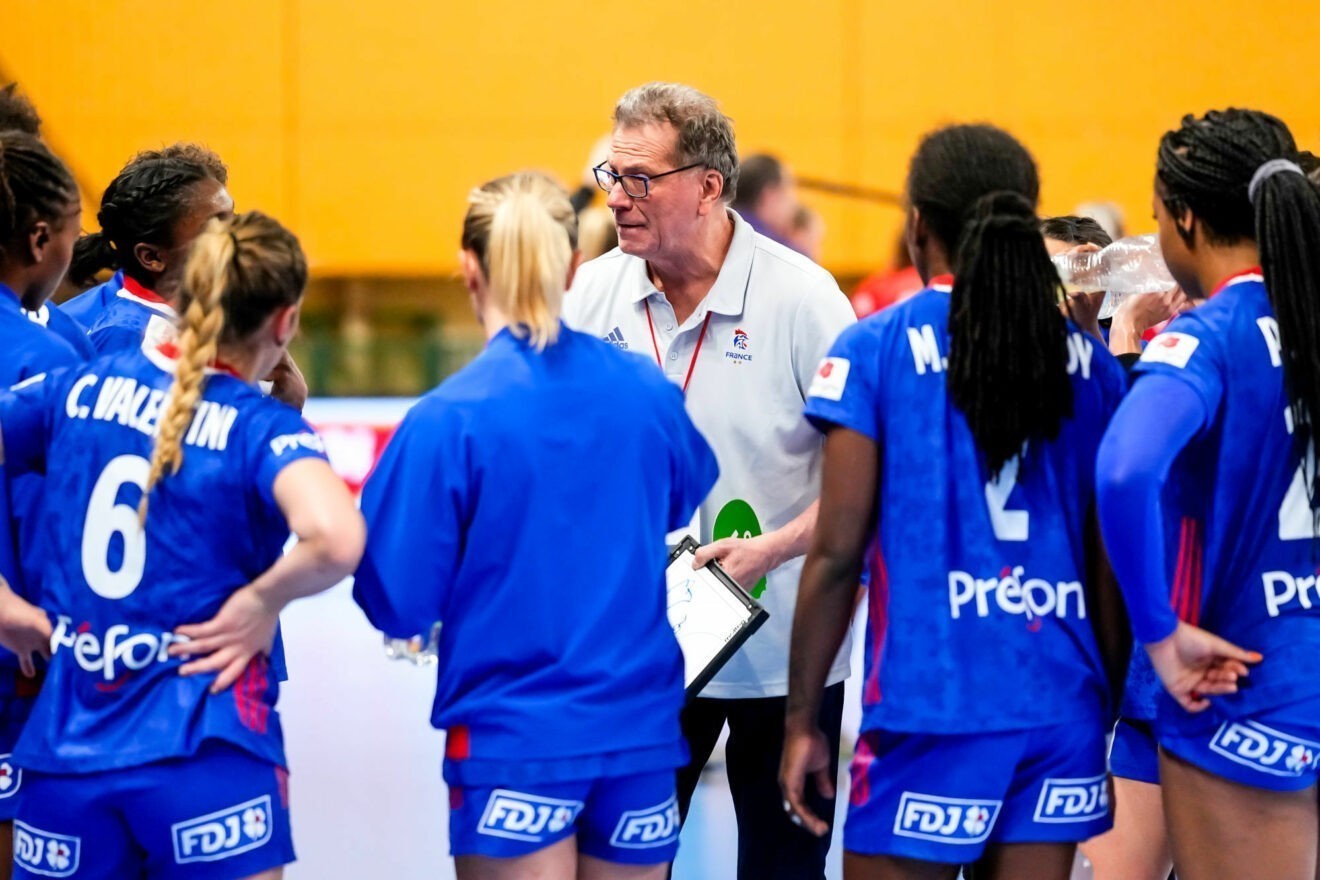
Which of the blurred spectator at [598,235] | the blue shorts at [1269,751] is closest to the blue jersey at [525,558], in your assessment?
the blue shorts at [1269,751]

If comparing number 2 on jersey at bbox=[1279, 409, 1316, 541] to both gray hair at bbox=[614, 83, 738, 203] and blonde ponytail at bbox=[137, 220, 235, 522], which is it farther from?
blonde ponytail at bbox=[137, 220, 235, 522]

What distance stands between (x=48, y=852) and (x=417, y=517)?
2.20 ft

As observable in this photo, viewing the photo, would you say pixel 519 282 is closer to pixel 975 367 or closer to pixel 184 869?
pixel 975 367

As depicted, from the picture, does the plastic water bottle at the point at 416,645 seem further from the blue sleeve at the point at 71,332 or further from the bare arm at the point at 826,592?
the blue sleeve at the point at 71,332

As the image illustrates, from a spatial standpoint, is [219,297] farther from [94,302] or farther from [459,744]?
[94,302]

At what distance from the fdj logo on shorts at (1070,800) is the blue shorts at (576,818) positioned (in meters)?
0.52

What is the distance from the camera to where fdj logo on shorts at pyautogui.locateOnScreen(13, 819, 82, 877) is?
7.16 feet

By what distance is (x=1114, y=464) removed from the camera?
83.2 inches

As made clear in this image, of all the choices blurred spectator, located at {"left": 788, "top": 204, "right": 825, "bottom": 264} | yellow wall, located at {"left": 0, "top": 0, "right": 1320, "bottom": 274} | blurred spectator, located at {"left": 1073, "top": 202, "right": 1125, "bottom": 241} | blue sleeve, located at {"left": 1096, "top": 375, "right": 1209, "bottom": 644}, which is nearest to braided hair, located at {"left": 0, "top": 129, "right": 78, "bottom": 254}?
blue sleeve, located at {"left": 1096, "top": 375, "right": 1209, "bottom": 644}

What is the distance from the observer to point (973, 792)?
2203 millimetres

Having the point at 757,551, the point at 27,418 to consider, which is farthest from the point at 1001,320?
the point at 27,418

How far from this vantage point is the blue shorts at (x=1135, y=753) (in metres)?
3.02

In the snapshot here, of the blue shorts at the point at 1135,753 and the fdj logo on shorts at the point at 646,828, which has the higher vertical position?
the fdj logo on shorts at the point at 646,828

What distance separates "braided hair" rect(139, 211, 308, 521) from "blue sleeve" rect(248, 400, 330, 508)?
10 cm
